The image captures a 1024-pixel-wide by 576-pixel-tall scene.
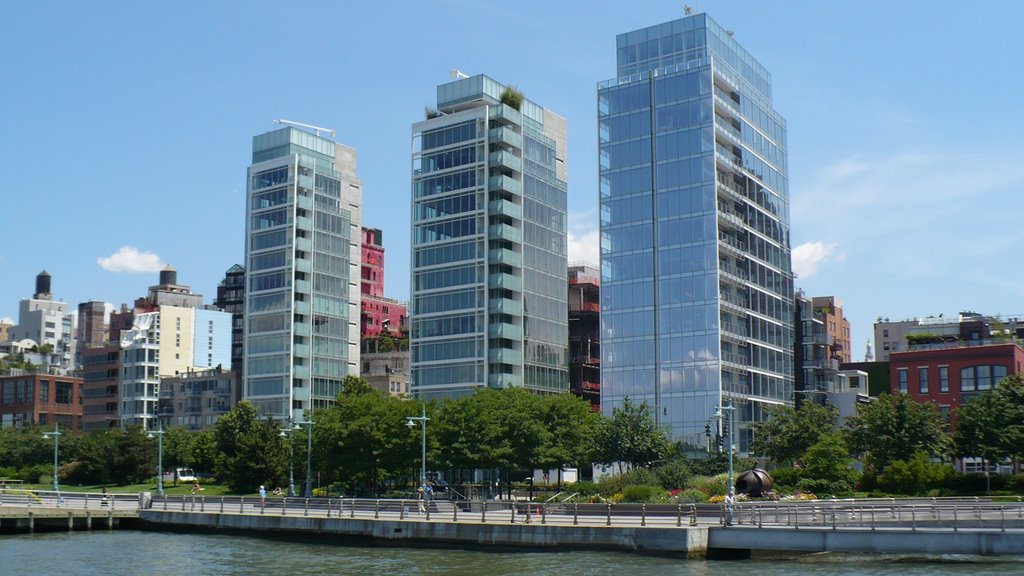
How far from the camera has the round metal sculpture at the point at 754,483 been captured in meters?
80.1

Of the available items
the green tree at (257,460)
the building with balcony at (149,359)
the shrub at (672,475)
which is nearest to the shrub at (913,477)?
the shrub at (672,475)

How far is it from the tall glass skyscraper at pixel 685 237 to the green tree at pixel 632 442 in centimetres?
1651

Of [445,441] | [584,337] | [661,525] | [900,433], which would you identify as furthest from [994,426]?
[584,337]

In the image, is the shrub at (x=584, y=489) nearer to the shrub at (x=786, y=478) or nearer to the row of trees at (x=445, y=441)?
the row of trees at (x=445, y=441)

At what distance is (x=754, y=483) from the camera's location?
80312 millimetres

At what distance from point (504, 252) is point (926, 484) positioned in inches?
2409

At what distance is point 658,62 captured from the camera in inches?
4867

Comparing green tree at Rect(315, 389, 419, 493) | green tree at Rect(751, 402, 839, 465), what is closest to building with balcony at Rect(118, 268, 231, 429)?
green tree at Rect(315, 389, 419, 493)

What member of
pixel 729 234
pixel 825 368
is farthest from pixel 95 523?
pixel 825 368

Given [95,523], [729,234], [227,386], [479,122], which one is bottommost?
[95,523]

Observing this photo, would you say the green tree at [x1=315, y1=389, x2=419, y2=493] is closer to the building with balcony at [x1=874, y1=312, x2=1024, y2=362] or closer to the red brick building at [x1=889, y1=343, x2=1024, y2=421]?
the red brick building at [x1=889, y1=343, x2=1024, y2=421]

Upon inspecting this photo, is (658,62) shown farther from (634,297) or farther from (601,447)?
(601,447)

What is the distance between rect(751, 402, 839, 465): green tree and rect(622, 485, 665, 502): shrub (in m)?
16.8

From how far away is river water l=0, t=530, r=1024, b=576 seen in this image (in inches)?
2169
